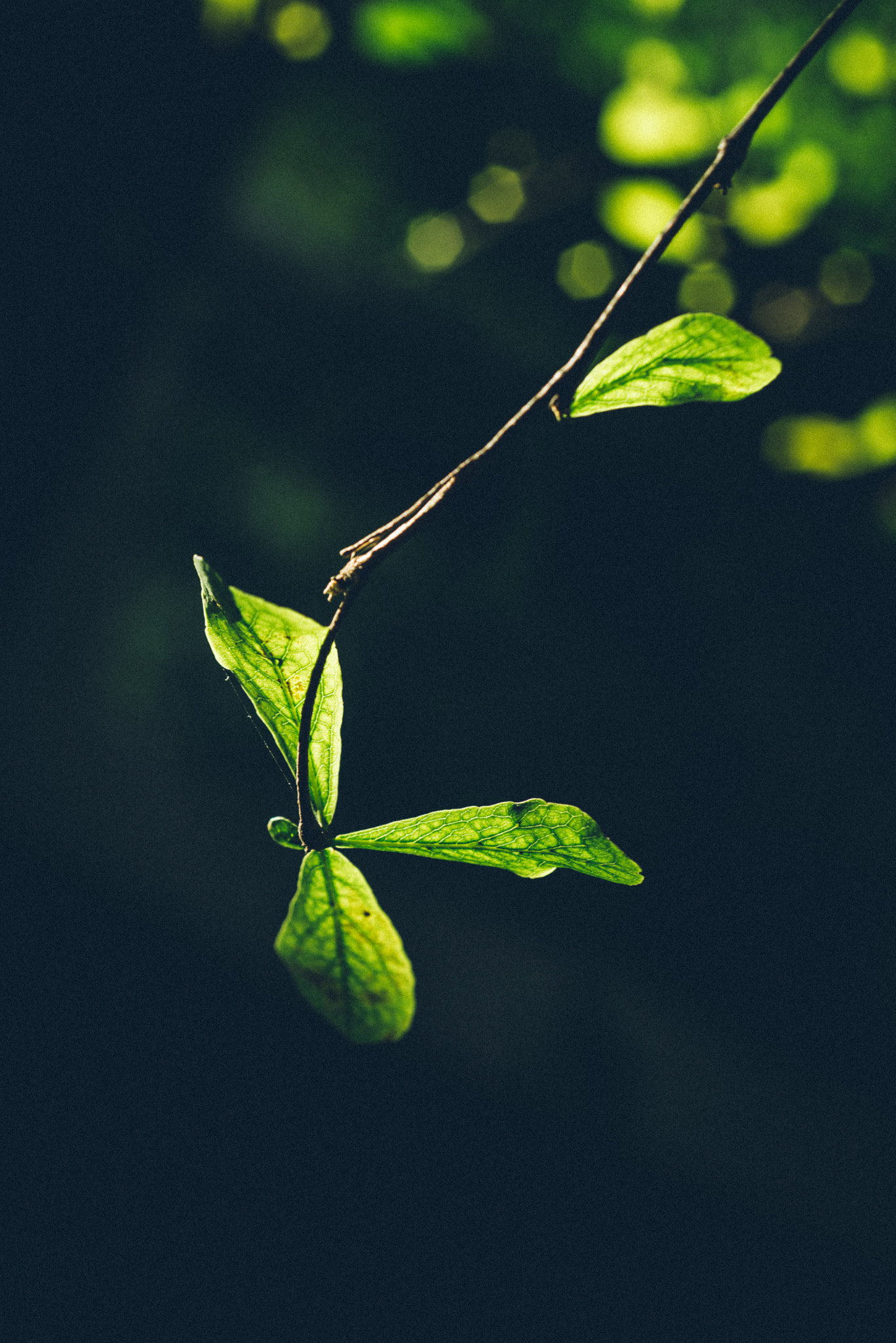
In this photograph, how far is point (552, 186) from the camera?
4.39 feet

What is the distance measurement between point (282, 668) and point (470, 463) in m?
0.14

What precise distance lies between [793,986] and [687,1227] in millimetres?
678

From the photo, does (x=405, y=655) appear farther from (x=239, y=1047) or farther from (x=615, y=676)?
(x=239, y=1047)

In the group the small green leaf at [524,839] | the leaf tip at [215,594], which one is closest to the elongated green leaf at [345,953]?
the small green leaf at [524,839]

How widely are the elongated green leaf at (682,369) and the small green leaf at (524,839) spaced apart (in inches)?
8.5

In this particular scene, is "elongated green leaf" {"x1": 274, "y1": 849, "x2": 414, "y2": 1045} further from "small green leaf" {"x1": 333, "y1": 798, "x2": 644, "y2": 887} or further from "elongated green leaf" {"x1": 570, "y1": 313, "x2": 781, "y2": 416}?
"elongated green leaf" {"x1": 570, "y1": 313, "x2": 781, "y2": 416}

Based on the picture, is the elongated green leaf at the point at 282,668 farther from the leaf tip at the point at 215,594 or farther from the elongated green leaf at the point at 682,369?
the elongated green leaf at the point at 682,369

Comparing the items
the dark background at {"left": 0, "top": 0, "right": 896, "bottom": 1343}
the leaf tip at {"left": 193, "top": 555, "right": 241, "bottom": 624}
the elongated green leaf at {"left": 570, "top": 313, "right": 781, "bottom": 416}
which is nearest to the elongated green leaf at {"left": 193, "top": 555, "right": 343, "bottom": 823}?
the leaf tip at {"left": 193, "top": 555, "right": 241, "bottom": 624}

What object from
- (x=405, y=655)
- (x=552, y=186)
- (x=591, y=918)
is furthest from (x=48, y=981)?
(x=552, y=186)

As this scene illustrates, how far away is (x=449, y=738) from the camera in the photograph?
6.15 feet

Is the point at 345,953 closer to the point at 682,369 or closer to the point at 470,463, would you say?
the point at 470,463

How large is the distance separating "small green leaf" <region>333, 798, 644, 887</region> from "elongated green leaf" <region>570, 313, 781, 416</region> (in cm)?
22

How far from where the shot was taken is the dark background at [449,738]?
1.64m

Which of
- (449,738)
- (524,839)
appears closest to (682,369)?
(524,839)
